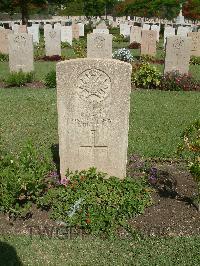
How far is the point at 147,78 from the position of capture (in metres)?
13.3

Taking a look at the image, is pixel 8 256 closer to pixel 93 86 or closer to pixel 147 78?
pixel 93 86

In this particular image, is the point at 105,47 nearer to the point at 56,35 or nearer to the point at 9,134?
the point at 56,35

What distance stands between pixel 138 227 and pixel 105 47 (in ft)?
39.4

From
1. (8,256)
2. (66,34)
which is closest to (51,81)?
(8,256)

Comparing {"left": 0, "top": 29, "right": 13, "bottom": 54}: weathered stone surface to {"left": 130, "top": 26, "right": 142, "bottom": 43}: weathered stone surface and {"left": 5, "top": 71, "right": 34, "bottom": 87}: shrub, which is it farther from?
{"left": 130, "top": 26, "right": 142, "bottom": 43}: weathered stone surface

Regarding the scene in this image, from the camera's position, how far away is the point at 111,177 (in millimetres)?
5945

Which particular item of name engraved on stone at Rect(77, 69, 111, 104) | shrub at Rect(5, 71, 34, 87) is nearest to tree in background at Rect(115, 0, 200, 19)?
shrub at Rect(5, 71, 34, 87)

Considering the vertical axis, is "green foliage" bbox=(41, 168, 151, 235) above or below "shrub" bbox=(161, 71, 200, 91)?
below

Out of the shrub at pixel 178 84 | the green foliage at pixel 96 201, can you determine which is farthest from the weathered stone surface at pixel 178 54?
the green foliage at pixel 96 201

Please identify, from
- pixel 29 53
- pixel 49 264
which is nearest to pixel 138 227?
pixel 49 264

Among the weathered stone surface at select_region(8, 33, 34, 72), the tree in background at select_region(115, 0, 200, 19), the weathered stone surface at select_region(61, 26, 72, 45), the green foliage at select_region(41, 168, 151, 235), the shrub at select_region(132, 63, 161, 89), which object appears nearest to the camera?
the green foliage at select_region(41, 168, 151, 235)

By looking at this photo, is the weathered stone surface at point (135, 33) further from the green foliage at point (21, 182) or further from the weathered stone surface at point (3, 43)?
the green foliage at point (21, 182)

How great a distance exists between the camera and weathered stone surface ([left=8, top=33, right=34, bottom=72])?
14844mm

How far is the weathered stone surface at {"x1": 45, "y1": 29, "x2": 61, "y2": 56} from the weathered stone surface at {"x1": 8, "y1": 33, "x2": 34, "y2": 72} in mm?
5006
